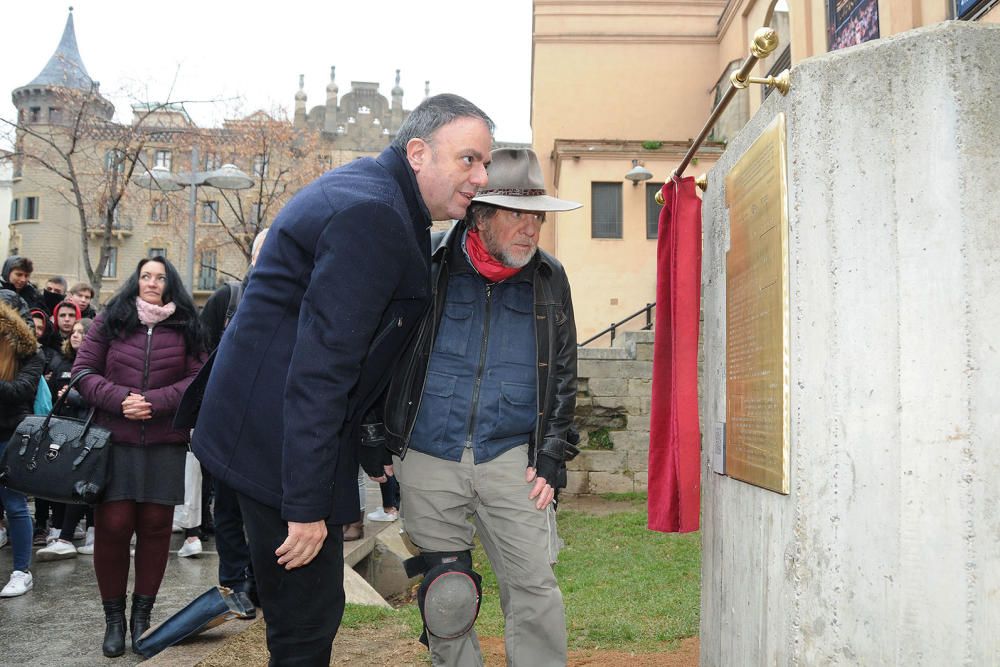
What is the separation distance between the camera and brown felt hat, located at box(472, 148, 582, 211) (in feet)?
12.1

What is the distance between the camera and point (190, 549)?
7.15m

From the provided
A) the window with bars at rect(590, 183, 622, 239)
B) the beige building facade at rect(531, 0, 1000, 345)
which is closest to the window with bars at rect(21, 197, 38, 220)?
the beige building facade at rect(531, 0, 1000, 345)

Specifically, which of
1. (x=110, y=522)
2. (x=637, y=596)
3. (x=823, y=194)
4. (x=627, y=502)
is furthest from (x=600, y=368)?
(x=823, y=194)

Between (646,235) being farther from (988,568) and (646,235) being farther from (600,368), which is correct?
(988,568)

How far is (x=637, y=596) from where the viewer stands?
6422 millimetres

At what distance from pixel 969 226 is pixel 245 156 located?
26.2 meters

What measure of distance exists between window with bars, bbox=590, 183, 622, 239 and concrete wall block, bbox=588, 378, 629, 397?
10.3 metres

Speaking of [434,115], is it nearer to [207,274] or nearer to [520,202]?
[520,202]

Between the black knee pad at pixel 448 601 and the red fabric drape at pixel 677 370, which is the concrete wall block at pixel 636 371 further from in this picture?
the black knee pad at pixel 448 601

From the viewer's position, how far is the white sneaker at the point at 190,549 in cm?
714

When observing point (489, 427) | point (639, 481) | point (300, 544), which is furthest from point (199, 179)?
point (300, 544)

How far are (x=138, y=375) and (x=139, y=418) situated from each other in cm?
28

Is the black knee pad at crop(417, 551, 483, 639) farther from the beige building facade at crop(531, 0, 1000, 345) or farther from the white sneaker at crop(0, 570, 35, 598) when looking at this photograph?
the beige building facade at crop(531, 0, 1000, 345)

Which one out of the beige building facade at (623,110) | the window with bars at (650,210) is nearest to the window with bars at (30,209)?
the beige building facade at (623,110)
